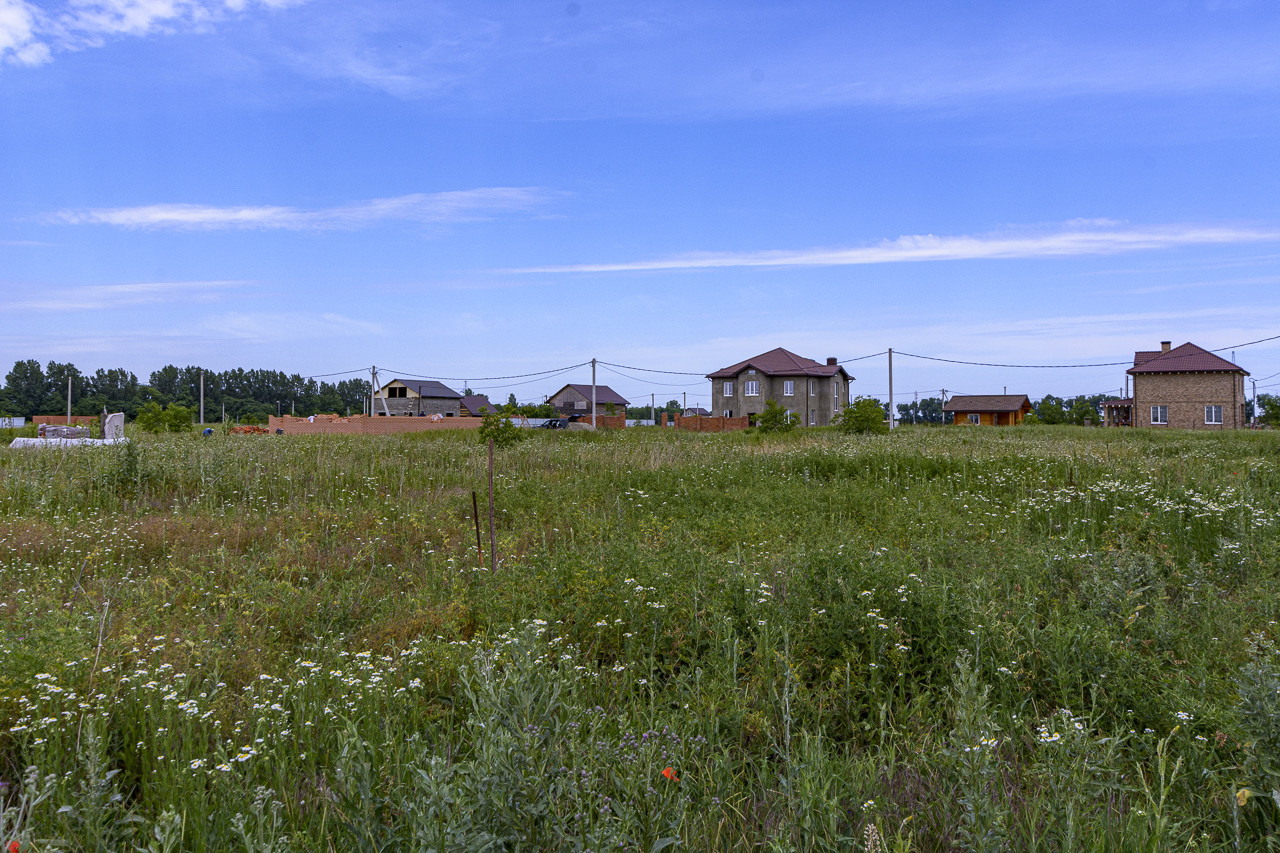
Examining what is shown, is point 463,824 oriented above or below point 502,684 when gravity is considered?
below

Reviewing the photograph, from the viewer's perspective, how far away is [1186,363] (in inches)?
1965

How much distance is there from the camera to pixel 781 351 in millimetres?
65812

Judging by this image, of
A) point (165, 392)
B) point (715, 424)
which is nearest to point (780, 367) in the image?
point (715, 424)

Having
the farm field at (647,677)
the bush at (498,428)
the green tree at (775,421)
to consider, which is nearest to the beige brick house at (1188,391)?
the green tree at (775,421)

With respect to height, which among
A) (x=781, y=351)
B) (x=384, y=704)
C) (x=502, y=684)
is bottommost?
(x=384, y=704)

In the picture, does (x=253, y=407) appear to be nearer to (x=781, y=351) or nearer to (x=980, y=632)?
(x=781, y=351)

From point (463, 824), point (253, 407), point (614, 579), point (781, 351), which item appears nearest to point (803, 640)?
point (614, 579)

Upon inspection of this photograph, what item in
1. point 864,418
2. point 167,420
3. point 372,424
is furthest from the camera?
point 372,424

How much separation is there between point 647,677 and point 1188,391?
58.4 metres

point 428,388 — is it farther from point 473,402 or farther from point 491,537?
point 491,537

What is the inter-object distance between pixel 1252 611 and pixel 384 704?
5.46 meters

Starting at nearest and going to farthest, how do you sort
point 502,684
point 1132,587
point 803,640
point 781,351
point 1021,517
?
point 502,684
point 803,640
point 1132,587
point 1021,517
point 781,351

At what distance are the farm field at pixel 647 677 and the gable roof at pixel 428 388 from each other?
263 ft

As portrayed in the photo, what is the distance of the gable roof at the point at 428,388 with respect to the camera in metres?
86.5
